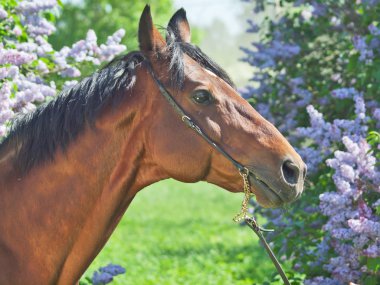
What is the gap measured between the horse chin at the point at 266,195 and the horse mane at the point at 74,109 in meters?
0.52

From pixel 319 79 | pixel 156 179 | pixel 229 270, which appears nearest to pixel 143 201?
pixel 229 270

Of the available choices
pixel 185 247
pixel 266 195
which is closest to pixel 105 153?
pixel 266 195

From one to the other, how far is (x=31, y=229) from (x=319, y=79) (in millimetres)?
4155

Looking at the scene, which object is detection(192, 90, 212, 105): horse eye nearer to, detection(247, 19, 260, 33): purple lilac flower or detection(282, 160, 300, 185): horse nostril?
detection(282, 160, 300, 185): horse nostril

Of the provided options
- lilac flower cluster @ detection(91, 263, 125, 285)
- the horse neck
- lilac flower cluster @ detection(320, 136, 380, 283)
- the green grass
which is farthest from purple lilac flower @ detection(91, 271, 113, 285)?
the green grass

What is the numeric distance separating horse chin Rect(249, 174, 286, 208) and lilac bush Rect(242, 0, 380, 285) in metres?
1.23

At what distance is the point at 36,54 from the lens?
506cm

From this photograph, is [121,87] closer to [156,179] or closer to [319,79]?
[156,179]

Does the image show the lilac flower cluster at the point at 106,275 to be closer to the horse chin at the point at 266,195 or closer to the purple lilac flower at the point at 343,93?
the horse chin at the point at 266,195

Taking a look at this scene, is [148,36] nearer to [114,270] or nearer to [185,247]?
[114,270]

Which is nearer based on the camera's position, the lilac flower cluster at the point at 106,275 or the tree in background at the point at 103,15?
the lilac flower cluster at the point at 106,275

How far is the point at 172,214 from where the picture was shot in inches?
699

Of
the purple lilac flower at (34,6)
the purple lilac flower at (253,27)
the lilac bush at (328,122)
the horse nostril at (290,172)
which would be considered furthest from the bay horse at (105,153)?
the purple lilac flower at (253,27)

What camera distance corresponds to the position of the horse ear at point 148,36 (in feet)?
10.8
